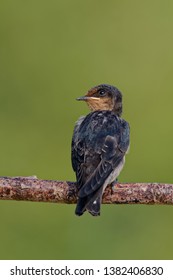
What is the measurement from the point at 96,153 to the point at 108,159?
9cm

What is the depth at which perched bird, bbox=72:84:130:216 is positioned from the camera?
314 inches

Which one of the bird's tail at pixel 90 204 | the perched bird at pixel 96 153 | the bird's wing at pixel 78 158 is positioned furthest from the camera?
the bird's wing at pixel 78 158

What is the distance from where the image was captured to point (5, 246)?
38.4 feet

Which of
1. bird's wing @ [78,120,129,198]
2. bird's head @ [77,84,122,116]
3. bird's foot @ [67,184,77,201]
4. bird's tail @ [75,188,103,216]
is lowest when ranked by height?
bird's tail @ [75,188,103,216]

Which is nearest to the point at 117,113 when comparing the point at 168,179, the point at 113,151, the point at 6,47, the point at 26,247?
the point at 113,151

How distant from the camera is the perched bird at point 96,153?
7969mm

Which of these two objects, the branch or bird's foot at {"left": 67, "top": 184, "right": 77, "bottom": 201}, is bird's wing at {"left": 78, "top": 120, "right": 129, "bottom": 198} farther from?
the branch

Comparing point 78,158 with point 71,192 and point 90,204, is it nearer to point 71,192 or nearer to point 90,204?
point 71,192

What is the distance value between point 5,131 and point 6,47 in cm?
169

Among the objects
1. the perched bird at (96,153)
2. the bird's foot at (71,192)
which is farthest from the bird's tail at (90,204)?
the bird's foot at (71,192)

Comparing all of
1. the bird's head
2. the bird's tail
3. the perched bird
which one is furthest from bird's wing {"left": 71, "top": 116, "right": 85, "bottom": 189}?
the bird's head

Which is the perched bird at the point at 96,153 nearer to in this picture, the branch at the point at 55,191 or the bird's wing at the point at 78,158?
the bird's wing at the point at 78,158

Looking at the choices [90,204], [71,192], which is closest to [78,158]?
[71,192]
